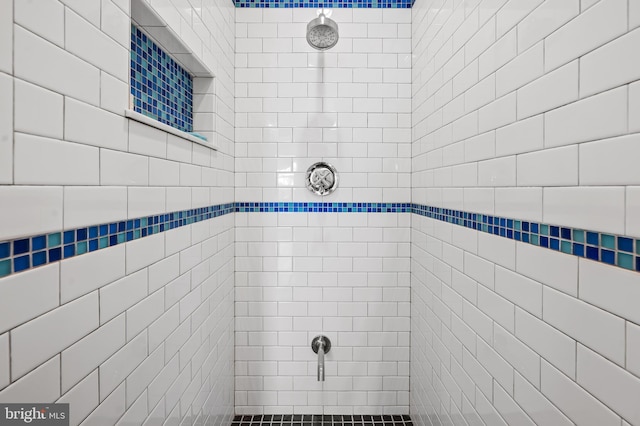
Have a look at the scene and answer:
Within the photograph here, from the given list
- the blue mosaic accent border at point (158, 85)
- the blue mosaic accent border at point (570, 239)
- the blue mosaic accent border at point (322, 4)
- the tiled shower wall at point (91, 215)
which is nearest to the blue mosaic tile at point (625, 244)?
the blue mosaic accent border at point (570, 239)

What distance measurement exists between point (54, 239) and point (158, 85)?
3.20 ft

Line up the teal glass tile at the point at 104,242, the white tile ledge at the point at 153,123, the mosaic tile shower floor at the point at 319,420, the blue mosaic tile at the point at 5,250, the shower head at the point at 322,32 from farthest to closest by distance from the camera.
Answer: the mosaic tile shower floor at the point at 319,420 → the shower head at the point at 322,32 → the white tile ledge at the point at 153,123 → the teal glass tile at the point at 104,242 → the blue mosaic tile at the point at 5,250

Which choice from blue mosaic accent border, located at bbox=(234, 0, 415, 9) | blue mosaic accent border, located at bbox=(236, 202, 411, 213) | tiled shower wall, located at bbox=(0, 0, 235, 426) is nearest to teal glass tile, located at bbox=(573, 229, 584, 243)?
tiled shower wall, located at bbox=(0, 0, 235, 426)

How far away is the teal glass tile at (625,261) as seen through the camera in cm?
64

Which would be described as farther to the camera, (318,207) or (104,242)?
(318,207)

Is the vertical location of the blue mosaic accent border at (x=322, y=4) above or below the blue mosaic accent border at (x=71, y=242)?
above

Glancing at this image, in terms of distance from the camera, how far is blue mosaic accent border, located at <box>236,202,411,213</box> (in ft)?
7.43

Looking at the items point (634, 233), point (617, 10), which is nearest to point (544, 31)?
point (617, 10)

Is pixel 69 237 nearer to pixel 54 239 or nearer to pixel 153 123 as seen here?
pixel 54 239

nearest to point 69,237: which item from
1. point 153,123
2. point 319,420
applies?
point 153,123

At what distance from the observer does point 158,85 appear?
1.47m

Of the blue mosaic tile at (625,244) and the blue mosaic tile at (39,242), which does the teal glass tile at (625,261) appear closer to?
the blue mosaic tile at (625,244)

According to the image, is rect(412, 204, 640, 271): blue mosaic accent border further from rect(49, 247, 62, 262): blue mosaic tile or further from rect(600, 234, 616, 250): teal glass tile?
rect(49, 247, 62, 262): blue mosaic tile

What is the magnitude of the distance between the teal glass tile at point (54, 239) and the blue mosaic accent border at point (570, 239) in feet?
3.63
